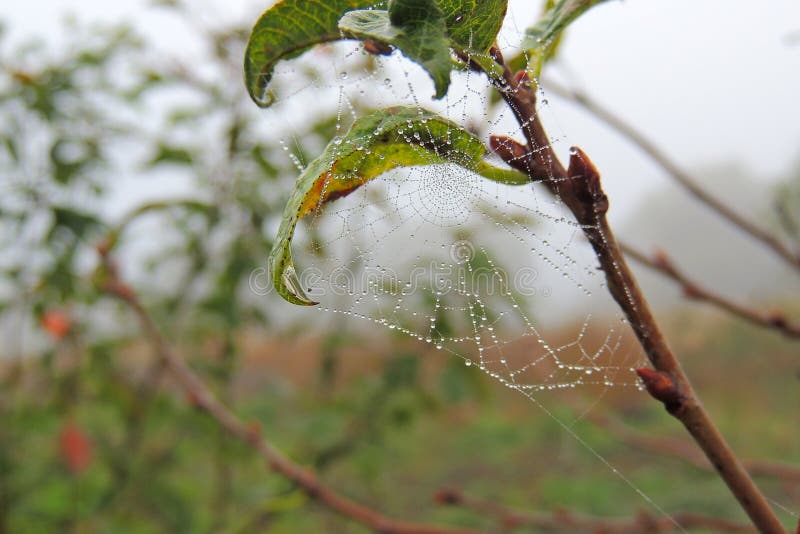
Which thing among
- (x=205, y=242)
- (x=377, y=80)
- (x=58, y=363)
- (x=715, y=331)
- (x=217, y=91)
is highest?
(x=377, y=80)

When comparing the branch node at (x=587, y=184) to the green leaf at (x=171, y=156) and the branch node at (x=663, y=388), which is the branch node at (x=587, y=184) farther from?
the green leaf at (x=171, y=156)

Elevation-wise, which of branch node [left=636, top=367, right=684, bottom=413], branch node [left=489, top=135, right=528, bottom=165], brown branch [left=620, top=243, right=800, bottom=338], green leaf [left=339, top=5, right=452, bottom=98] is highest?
green leaf [left=339, top=5, right=452, bottom=98]

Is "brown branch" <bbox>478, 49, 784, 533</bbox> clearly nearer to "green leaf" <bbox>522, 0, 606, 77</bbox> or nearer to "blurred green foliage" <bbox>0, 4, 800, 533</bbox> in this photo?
"green leaf" <bbox>522, 0, 606, 77</bbox>

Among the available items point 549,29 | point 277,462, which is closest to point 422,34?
point 549,29

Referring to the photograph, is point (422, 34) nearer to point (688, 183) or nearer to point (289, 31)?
point (289, 31)

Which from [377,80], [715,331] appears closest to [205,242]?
[377,80]

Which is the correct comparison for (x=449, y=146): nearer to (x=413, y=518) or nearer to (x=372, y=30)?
(x=372, y=30)

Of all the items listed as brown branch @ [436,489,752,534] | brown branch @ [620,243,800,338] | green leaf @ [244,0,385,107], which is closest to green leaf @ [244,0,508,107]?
green leaf @ [244,0,385,107]
